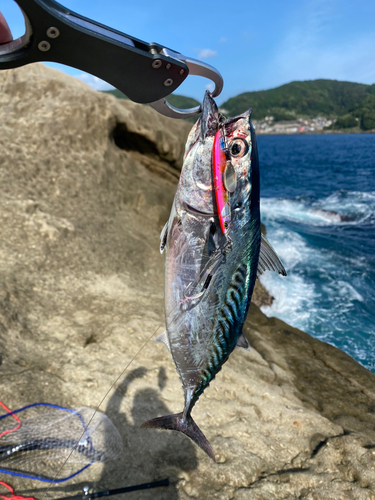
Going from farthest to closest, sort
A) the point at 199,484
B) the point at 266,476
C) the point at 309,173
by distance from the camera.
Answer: the point at 309,173
the point at 266,476
the point at 199,484

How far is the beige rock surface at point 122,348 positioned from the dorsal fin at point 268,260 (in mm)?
2397

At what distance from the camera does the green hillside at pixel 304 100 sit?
146 m

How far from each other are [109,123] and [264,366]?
289 inches

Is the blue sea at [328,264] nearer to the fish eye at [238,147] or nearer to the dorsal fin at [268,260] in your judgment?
the dorsal fin at [268,260]

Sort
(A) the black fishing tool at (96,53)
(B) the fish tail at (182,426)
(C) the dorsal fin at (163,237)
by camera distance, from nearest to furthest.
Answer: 1. (A) the black fishing tool at (96,53)
2. (C) the dorsal fin at (163,237)
3. (B) the fish tail at (182,426)

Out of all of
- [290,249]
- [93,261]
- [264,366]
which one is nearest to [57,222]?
[93,261]

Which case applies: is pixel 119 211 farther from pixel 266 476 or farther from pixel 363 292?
pixel 363 292

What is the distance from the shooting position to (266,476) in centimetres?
341

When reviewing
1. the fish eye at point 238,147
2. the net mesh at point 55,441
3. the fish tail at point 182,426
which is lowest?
the net mesh at point 55,441

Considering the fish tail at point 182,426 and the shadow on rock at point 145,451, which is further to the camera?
the shadow on rock at point 145,451

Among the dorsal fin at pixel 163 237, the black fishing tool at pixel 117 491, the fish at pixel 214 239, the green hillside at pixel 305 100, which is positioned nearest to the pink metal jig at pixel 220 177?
the fish at pixel 214 239

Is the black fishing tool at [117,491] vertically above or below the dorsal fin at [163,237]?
below

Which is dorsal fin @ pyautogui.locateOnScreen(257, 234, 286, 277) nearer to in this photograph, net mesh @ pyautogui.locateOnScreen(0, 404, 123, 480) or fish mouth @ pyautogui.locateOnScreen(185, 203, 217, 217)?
fish mouth @ pyautogui.locateOnScreen(185, 203, 217, 217)

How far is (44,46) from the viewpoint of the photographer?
1.45m
